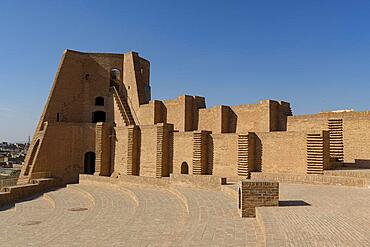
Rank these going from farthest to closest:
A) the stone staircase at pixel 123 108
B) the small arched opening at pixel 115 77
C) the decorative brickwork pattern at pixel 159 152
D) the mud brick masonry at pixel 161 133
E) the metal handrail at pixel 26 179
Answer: the small arched opening at pixel 115 77 < the stone staircase at pixel 123 108 < the metal handrail at pixel 26 179 < the decorative brickwork pattern at pixel 159 152 < the mud brick masonry at pixel 161 133

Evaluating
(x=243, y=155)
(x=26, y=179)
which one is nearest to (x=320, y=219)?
(x=243, y=155)

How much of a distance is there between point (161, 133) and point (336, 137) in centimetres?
967

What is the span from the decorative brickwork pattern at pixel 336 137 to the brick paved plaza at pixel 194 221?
5683 millimetres

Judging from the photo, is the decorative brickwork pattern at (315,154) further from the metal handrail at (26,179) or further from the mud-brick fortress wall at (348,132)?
the metal handrail at (26,179)

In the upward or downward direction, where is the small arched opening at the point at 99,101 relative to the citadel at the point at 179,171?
upward

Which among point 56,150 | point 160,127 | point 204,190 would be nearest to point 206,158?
point 160,127

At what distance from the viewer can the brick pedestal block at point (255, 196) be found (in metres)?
8.61

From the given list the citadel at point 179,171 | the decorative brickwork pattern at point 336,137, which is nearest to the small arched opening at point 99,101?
the citadel at point 179,171

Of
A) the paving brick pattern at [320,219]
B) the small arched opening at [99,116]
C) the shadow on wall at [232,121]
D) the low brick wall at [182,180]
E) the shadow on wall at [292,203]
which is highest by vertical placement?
the small arched opening at [99,116]

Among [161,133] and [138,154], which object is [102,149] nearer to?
[138,154]

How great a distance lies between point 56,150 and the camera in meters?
24.3

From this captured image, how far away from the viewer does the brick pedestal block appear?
28.2ft

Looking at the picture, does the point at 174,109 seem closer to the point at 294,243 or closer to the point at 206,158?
the point at 206,158

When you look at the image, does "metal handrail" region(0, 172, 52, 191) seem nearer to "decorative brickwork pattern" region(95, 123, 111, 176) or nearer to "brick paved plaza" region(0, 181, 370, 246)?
"decorative brickwork pattern" region(95, 123, 111, 176)
